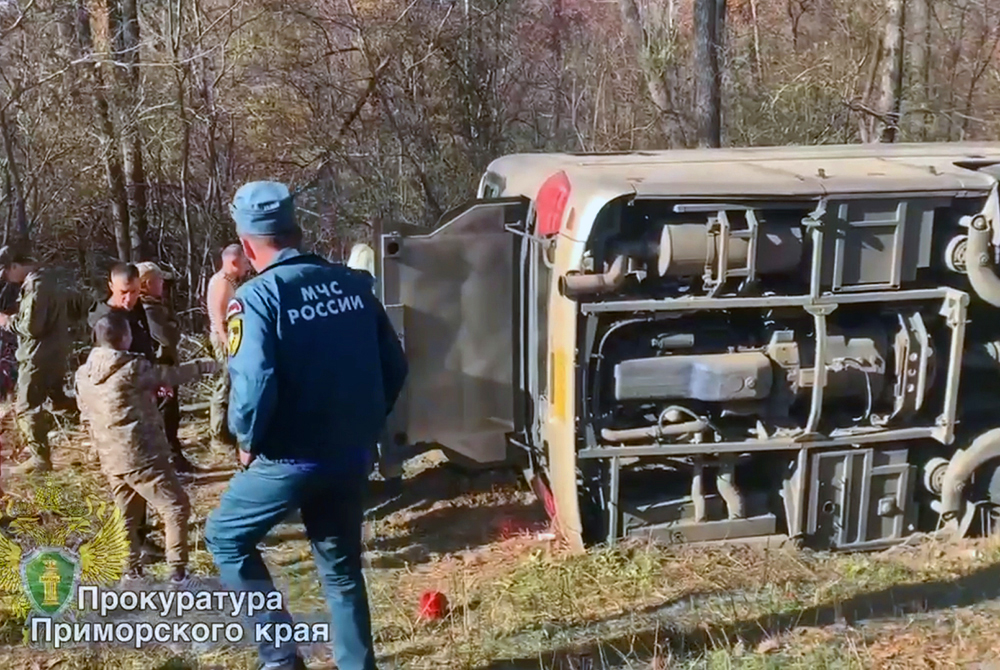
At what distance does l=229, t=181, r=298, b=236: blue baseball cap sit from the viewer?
12.2 feet

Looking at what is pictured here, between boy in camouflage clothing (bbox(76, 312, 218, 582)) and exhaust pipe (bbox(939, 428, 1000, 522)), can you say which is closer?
boy in camouflage clothing (bbox(76, 312, 218, 582))

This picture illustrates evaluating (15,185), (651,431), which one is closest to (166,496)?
(651,431)

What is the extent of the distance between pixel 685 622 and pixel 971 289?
2.26m

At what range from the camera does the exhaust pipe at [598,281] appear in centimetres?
502

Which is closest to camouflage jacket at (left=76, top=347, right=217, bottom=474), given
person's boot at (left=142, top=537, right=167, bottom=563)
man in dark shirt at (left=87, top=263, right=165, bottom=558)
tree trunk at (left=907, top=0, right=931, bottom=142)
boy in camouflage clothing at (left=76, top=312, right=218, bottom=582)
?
boy in camouflage clothing at (left=76, top=312, right=218, bottom=582)

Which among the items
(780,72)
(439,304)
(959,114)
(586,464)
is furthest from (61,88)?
(959,114)

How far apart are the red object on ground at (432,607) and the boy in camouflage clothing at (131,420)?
1.15 meters

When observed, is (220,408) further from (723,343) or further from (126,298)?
(723,343)

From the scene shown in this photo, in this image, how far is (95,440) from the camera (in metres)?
4.97

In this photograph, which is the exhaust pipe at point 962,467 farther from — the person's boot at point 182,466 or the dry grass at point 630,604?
the person's boot at point 182,466

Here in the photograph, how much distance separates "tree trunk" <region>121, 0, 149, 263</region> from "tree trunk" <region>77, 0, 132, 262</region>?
0.21ft

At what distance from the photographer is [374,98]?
1102 cm

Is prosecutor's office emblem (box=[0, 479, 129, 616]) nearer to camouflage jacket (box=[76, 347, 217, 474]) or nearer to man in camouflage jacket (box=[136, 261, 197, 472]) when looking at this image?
camouflage jacket (box=[76, 347, 217, 474])

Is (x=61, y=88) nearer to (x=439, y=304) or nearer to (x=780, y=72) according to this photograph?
(x=439, y=304)
